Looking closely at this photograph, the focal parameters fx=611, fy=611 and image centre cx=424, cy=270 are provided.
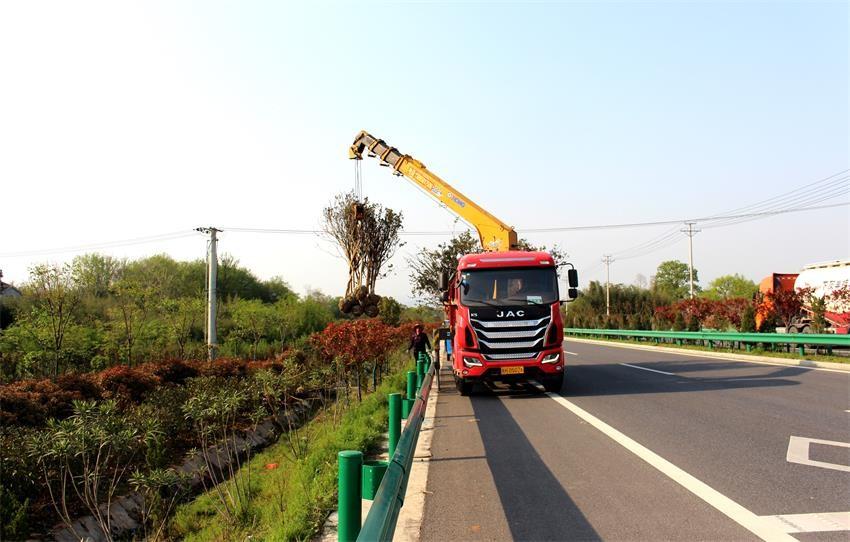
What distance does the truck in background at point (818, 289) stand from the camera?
922 inches

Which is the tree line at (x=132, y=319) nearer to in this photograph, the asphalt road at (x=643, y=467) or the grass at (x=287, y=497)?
the grass at (x=287, y=497)

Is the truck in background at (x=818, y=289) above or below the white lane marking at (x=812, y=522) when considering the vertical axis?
above

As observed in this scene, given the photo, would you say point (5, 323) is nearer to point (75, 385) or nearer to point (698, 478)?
point (75, 385)

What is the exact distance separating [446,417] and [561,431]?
8.46 feet

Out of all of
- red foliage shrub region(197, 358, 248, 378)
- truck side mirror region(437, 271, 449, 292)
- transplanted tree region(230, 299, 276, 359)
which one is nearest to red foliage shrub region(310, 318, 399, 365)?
red foliage shrub region(197, 358, 248, 378)

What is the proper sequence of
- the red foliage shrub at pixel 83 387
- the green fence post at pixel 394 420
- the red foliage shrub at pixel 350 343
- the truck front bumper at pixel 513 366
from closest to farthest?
the green fence post at pixel 394 420
the red foliage shrub at pixel 83 387
the truck front bumper at pixel 513 366
the red foliage shrub at pixel 350 343

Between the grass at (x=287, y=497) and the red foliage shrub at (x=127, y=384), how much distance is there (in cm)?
319

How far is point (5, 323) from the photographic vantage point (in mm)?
29156

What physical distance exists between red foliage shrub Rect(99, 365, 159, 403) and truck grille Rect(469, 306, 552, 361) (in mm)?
7074

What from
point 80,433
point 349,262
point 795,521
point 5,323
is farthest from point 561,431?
point 5,323

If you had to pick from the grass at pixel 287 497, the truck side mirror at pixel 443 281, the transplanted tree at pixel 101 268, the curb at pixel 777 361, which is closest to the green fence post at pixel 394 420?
the grass at pixel 287 497

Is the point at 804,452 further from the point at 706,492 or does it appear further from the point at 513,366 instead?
the point at 513,366

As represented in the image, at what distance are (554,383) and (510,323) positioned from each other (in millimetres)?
1779

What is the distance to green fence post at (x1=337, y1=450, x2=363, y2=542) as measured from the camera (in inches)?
A: 134
